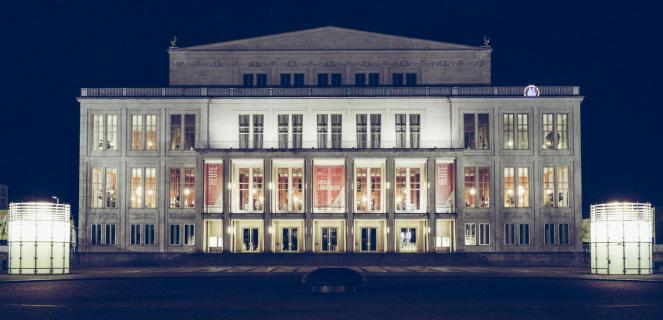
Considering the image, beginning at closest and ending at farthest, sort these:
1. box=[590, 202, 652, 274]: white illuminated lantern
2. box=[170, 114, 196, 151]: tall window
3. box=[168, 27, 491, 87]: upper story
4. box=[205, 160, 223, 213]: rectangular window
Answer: box=[590, 202, 652, 274]: white illuminated lantern → box=[205, 160, 223, 213]: rectangular window → box=[170, 114, 196, 151]: tall window → box=[168, 27, 491, 87]: upper story

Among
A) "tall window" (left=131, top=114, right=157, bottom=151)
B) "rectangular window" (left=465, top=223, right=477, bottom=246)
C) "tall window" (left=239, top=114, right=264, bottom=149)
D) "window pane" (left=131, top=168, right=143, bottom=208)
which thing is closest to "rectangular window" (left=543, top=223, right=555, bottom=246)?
"rectangular window" (left=465, top=223, right=477, bottom=246)

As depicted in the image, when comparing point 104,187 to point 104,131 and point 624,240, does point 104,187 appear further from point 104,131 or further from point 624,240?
point 624,240

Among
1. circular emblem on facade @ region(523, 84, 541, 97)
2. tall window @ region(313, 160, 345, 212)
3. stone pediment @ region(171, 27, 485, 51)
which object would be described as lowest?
tall window @ region(313, 160, 345, 212)

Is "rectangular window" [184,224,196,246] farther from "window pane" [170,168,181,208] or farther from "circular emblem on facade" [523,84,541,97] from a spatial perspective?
"circular emblem on facade" [523,84,541,97]

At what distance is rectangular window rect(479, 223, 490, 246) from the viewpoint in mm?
88000

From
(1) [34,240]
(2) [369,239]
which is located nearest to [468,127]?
(2) [369,239]

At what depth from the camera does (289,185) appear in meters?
88.1

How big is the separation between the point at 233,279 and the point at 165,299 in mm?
14221

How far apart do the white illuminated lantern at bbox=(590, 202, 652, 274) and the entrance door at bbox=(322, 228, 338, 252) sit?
110 feet

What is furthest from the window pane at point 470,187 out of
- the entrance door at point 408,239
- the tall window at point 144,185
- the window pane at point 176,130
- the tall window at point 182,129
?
the tall window at point 144,185

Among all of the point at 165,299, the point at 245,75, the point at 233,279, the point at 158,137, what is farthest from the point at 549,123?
the point at 165,299

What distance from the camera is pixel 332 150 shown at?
→ 86500 millimetres

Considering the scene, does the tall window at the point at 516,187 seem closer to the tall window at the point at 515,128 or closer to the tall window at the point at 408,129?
the tall window at the point at 515,128

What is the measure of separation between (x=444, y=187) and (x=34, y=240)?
3895 cm
